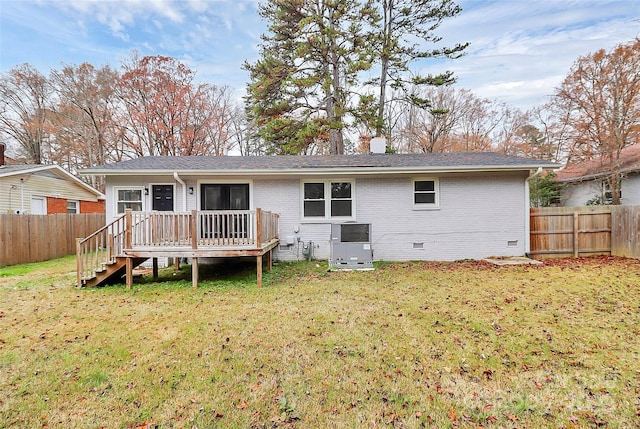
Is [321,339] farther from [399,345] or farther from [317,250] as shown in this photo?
[317,250]

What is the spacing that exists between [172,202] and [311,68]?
10.9m

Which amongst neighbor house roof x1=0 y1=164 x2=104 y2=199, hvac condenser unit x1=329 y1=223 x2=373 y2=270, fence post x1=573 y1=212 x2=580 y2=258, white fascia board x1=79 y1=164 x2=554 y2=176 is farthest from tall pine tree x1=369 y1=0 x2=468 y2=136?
neighbor house roof x1=0 y1=164 x2=104 y2=199

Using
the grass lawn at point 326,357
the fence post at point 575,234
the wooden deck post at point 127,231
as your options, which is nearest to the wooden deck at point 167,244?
the wooden deck post at point 127,231

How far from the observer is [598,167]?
16094 mm

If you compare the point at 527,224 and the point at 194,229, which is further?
the point at 527,224

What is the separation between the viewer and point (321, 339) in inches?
148

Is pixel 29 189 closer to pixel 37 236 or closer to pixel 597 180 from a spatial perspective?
pixel 37 236

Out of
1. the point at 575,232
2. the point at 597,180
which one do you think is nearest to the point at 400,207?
the point at 575,232

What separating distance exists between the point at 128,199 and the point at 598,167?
22159mm

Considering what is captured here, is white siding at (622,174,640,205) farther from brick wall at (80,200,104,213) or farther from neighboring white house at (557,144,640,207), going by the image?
brick wall at (80,200,104,213)

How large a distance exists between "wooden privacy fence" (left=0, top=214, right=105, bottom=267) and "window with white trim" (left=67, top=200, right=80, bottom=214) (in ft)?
13.5

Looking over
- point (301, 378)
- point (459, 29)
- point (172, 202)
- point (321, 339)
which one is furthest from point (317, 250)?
point (459, 29)

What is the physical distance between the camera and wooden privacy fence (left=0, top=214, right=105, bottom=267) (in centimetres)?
938

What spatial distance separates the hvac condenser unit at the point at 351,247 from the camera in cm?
809
